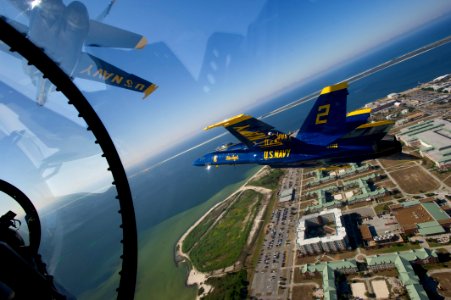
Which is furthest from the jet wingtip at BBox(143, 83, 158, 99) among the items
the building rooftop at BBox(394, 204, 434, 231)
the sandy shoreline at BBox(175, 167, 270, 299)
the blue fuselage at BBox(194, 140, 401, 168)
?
the building rooftop at BBox(394, 204, 434, 231)

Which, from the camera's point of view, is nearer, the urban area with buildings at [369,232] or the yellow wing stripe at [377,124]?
the yellow wing stripe at [377,124]

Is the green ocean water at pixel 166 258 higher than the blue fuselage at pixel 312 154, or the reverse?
the blue fuselage at pixel 312 154

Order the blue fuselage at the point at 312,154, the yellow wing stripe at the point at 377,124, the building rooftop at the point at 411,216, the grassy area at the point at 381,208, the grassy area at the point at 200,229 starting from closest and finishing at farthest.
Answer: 1. the yellow wing stripe at the point at 377,124
2. the blue fuselage at the point at 312,154
3. the building rooftop at the point at 411,216
4. the grassy area at the point at 381,208
5. the grassy area at the point at 200,229

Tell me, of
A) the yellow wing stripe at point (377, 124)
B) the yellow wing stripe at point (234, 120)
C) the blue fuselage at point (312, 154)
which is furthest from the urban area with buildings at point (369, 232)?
the yellow wing stripe at point (234, 120)

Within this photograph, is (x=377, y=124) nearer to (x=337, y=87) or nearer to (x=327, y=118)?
(x=327, y=118)

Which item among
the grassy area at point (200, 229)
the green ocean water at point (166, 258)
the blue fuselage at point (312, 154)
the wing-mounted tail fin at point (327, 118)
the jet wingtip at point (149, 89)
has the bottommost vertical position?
the green ocean water at point (166, 258)

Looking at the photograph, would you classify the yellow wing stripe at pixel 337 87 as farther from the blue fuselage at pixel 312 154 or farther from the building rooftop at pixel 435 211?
the building rooftop at pixel 435 211

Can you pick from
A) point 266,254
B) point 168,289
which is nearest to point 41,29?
point 266,254

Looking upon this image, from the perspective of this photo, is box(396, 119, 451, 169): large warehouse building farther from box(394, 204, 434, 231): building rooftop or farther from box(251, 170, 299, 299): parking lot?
box(251, 170, 299, 299): parking lot

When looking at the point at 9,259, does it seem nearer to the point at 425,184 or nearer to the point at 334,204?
the point at 334,204
